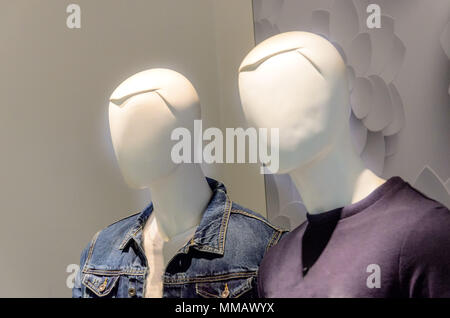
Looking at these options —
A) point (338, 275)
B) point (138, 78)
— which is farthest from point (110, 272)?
point (338, 275)

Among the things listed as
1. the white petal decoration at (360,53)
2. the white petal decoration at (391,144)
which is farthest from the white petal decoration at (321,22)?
the white petal decoration at (391,144)

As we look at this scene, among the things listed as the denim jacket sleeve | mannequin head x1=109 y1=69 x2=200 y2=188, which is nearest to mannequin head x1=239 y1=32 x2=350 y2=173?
mannequin head x1=109 y1=69 x2=200 y2=188

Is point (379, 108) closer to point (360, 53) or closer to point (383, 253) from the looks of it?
point (360, 53)

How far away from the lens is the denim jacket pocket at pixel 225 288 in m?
1.90

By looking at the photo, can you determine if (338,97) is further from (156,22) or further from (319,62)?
(156,22)

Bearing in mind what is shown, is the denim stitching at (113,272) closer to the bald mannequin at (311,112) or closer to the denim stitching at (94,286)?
the denim stitching at (94,286)

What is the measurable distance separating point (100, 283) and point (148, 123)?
1.87 feet

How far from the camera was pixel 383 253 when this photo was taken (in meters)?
1.50

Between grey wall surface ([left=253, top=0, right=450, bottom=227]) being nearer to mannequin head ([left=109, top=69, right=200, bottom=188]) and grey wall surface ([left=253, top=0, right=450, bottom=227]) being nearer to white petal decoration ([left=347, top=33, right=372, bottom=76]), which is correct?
white petal decoration ([left=347, top=33, right=372, bottom=76])

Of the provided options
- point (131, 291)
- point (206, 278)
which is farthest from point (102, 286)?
point (206, 278)

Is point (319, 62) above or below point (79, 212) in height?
above

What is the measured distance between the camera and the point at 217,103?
313cm

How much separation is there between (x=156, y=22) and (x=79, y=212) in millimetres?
951

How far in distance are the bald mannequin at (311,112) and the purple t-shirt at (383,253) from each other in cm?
7
